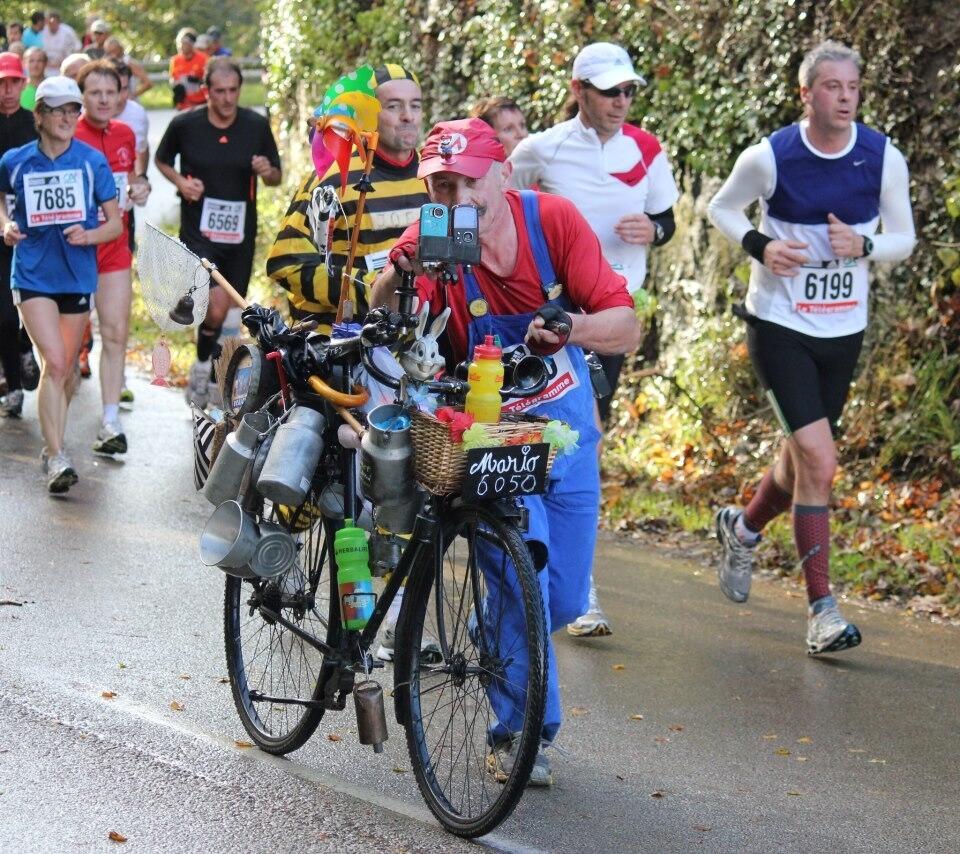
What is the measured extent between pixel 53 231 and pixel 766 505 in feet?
14.3

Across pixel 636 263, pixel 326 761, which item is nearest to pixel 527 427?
pixel 326 761

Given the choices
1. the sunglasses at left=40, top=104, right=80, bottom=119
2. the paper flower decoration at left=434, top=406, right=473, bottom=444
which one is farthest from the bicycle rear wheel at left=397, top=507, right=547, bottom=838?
the sunglasses at left=40, top=104, right=80, bottom=119

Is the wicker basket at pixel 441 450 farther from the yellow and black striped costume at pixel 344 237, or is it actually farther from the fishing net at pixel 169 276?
the yellow and black striped costume at pixel 344 237

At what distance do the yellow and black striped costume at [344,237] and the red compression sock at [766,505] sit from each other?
6.18 ft

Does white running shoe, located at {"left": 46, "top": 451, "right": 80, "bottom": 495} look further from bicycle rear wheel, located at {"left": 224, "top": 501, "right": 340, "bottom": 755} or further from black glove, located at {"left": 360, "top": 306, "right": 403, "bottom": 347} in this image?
black glove, located at {"left": 360, "top": 306, "right": 403, "bottom": 347}

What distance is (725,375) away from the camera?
10.3m

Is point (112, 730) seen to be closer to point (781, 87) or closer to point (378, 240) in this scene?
point (378, 240)

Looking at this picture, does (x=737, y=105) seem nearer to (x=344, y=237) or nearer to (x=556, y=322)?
(x=344, y=237)

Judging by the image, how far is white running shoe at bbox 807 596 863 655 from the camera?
264 inches

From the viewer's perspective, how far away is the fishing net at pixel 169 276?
536 centimetres

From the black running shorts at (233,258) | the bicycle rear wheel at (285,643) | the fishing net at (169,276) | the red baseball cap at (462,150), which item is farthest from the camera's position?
the black running shorts at (233,258)

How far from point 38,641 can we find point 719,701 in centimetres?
252

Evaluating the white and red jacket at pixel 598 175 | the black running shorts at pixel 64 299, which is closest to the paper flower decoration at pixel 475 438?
the white and red jacket at pixel 598 175

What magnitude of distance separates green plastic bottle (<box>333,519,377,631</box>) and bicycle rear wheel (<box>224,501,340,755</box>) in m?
0.13
